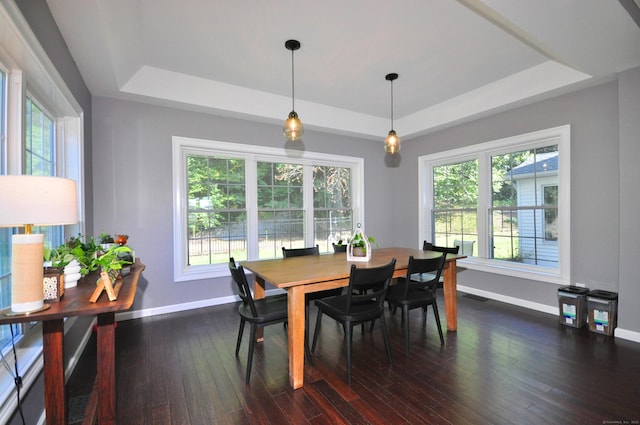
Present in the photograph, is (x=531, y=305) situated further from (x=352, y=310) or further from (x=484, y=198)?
(x=352, y=310)

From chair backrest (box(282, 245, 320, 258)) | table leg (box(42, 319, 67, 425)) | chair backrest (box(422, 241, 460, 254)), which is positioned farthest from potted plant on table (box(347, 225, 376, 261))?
table leg (box(42, 319, 67, 425))

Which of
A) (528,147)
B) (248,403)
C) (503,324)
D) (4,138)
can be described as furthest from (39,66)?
(528,147)

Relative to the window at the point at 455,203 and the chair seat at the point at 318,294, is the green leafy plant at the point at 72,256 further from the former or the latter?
the window at the point at 455,203

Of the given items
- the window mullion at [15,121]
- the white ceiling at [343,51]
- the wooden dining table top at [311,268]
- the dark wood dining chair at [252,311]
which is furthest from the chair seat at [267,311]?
the white ceiling at [343,51]

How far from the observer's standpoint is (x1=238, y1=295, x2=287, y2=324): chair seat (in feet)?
7.59

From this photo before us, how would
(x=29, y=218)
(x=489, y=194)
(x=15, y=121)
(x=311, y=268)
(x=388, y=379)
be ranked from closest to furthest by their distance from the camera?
(x=29, y=218) < (x=15, y=121) < (x=388, y=379) < (x=311, y=268) < (x=489, y=194)

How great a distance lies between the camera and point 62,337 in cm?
141

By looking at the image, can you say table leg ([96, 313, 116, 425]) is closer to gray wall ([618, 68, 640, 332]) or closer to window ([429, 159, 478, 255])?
gray wall ([618, 68, 640, 332])

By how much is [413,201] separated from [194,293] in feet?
12.7

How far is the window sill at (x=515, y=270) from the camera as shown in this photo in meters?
3.60

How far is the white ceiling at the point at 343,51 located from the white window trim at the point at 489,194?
51cm

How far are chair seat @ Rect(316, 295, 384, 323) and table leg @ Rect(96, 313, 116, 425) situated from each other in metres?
1.48

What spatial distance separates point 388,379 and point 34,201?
7.88ft

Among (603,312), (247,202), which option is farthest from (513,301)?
(247,202)
